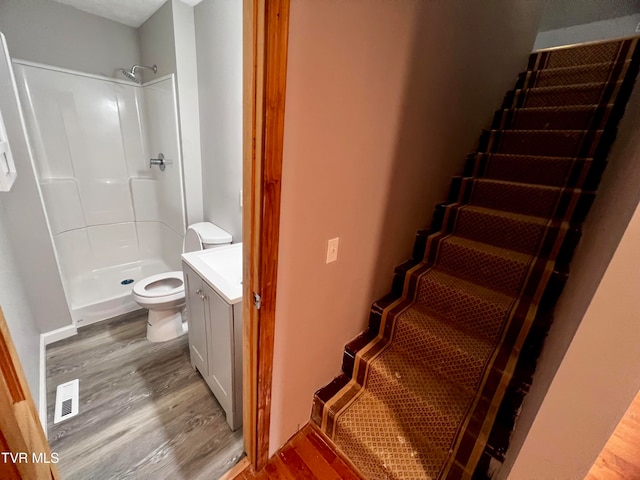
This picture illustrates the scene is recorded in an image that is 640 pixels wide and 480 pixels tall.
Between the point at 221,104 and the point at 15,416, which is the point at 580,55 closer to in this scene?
the point at 221,104

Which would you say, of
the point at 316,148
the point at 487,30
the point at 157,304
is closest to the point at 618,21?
the point at 487,30

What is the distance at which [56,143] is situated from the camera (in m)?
2.31

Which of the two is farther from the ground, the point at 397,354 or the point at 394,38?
Result: the point at 394,38

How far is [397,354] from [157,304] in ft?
5.32

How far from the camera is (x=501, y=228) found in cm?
163

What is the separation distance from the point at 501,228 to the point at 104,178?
11.7ft

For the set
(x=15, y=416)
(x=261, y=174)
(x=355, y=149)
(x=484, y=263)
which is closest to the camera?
(x=15, y=416)

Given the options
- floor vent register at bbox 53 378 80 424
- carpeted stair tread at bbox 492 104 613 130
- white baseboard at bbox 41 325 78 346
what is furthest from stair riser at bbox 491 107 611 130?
white baseboard at bbox 41 325 78 346

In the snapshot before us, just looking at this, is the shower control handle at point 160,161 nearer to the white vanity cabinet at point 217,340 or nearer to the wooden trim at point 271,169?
the white vanity cabinet at point 217,340

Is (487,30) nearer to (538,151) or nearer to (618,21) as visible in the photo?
(538,151)

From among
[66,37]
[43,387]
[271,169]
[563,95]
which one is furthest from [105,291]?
[563,95]

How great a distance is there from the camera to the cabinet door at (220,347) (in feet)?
3.91

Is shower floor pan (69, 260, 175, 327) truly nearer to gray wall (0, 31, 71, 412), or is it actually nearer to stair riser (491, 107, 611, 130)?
gray wall (0, 31, 71, 412)

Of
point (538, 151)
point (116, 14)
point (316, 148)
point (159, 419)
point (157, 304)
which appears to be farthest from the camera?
point (116, 14)
